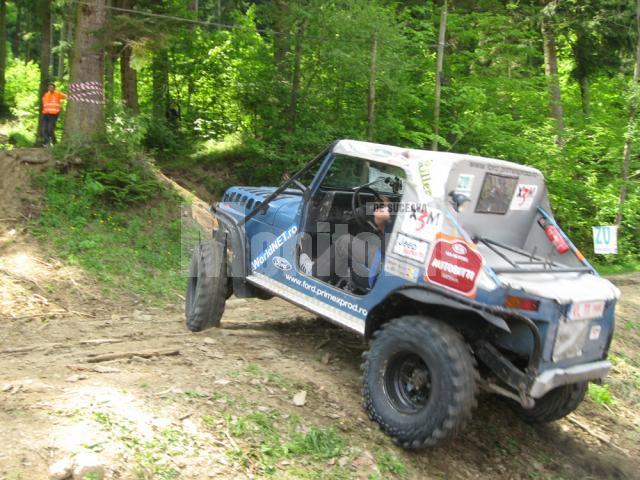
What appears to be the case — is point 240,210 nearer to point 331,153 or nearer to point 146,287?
point 331,153

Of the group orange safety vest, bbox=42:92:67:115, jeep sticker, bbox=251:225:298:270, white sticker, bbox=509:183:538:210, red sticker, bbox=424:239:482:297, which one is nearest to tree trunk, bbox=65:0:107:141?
orange safety vest, bbox=42:92:67:115

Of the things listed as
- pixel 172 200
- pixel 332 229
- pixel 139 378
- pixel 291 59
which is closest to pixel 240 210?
pixel 332 229

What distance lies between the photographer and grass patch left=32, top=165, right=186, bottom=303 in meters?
9.68

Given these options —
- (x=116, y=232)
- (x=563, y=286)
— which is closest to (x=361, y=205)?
(x=563, y=286)

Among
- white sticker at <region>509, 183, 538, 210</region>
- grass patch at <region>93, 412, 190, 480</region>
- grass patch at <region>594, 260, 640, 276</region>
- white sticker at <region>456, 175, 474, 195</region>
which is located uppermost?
white sticker at <region>456, 175, 474, 195</region>

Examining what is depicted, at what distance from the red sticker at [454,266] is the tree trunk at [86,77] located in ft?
28.9

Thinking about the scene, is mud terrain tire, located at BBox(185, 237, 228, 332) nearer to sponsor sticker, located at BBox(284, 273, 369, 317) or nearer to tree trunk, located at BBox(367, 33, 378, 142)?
sponsor sticker, located at BBox(284, 273, 369, 317)

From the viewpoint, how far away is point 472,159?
15.8ft

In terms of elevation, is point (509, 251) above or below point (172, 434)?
above

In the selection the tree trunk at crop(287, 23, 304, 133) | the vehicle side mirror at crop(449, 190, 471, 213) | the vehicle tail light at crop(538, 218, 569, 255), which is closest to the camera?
the vehicle side mirror at crop(449, 190, 471, 213)

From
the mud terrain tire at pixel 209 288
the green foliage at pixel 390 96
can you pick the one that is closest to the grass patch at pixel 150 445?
the mud terrain tire at pixel 209 288

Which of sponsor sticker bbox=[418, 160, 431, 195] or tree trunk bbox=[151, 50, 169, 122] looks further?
tree trunk bbox=[151, 50, 169, 122]

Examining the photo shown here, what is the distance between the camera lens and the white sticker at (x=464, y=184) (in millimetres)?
4770

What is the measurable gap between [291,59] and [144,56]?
4645 millimetres
